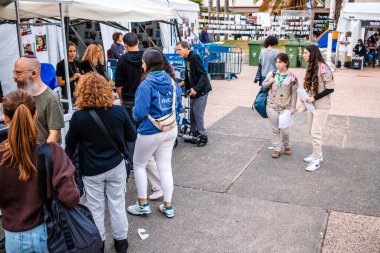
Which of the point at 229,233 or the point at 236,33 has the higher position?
the point at 236,33

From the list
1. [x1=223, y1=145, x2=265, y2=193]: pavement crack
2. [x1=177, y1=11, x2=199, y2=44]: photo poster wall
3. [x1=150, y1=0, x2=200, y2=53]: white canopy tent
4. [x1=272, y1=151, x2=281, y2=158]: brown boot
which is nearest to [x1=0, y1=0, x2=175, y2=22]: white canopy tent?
[x1=223, y1=145, x2=265, y2=193]: pavement crack

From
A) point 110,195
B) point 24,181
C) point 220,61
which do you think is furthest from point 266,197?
point 220,61

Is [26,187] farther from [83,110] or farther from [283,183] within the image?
[283,183]

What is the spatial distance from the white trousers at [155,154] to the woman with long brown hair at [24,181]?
1719 mm

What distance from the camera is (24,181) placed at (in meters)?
2.40

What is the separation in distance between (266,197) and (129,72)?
2.40 m

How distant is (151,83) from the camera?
13.6 ft

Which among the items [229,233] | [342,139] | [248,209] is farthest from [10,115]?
[342,139]

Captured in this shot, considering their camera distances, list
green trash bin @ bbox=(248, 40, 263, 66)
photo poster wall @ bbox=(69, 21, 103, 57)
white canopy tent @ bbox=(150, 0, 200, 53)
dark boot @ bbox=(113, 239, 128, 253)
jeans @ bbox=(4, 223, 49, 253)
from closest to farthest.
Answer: jeans @ bbox=(4, 223, 49, 253), dark boot @ bbox=(113, 239, 128, 253), photo poster wall @ bbox=(69, 21, 103, 57), white canopy tent @ bbox=(150, 0, 200, 53), green trash bin @ bbox=(248, 40, 263, 66)

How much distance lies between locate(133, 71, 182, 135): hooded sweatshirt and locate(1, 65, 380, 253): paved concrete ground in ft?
3.62

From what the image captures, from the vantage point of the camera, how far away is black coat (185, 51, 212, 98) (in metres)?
6.58

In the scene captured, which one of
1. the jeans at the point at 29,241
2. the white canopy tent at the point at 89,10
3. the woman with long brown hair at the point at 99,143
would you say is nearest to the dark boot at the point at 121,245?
the woman with long brown hair at the point at 99,143

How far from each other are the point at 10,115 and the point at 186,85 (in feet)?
15.0

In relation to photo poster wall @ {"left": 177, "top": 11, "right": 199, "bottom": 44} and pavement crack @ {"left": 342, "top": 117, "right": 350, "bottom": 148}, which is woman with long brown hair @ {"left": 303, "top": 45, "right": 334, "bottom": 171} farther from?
photo poster wall @ {"left": 177, "top": 11, "right": 199, "bottom": 44}
